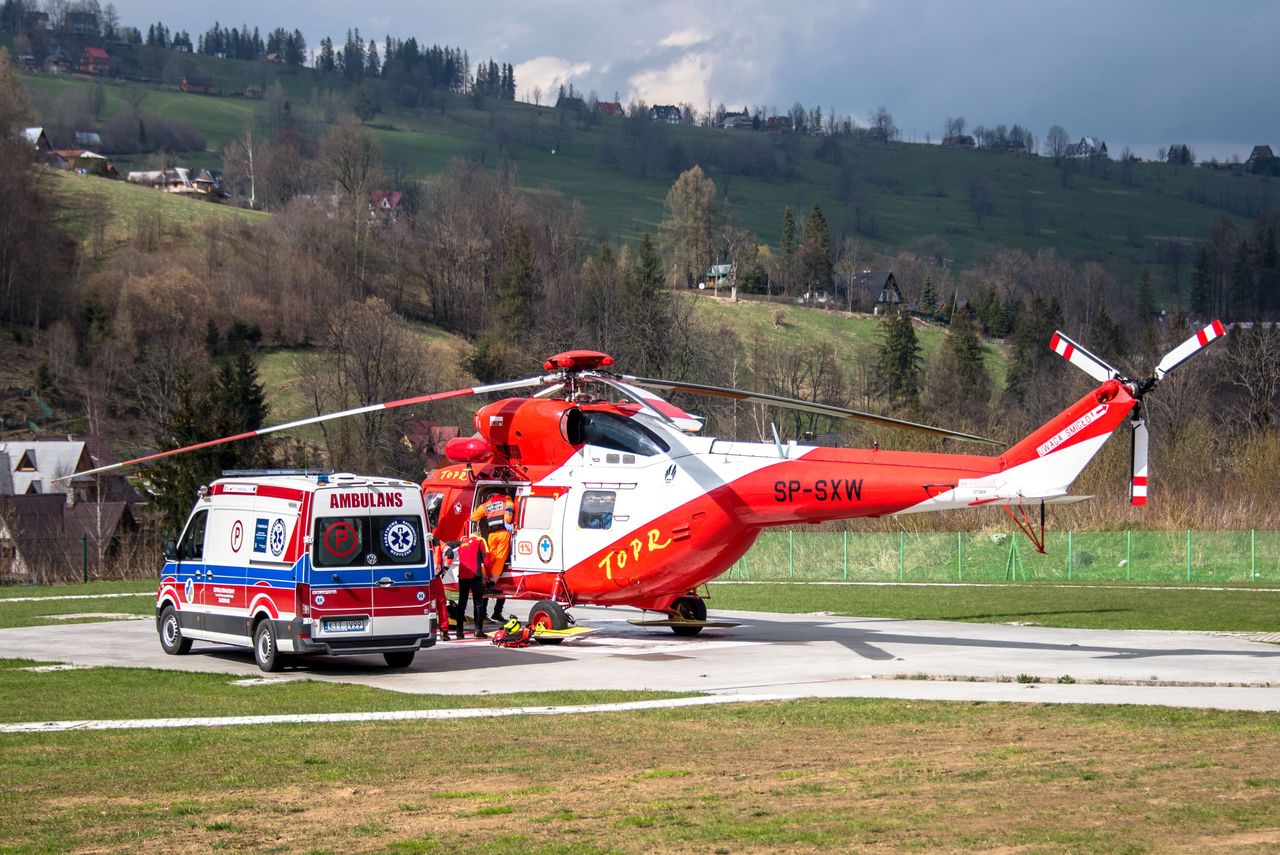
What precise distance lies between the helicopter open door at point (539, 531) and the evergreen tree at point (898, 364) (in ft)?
235

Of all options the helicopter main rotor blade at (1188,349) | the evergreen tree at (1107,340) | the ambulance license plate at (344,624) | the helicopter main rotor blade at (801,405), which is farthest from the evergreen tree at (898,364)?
the ambulance license plate at (344,624)

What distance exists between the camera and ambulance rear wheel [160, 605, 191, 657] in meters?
21.6

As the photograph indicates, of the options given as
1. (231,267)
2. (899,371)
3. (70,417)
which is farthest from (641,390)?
(231,267)

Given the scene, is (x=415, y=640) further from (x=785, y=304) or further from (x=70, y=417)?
(x=785, y=304)

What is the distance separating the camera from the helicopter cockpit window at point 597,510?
74.8ft

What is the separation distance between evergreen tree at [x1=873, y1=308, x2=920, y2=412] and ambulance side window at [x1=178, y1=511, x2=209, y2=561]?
75583 millimetres

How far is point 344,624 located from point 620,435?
19.8 ft

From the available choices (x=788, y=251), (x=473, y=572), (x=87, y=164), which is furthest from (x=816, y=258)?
(x=473, y=572)

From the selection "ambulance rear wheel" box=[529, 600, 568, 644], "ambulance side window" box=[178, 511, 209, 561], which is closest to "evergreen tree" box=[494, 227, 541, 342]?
"ambulance rear wheel" box=[529, 600, 568, 644]

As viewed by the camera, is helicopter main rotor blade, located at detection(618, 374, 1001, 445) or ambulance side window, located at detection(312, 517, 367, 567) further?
helicopter main rotor blade, located at detection(618, 374, 1001, 445)

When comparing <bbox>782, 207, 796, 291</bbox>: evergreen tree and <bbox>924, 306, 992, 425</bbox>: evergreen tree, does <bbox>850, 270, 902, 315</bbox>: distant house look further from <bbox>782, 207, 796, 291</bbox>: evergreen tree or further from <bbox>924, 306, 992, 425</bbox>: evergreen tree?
<bbox>924, 306, 992, 425</bbox>: evergreen tree

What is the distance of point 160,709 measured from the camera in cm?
1590

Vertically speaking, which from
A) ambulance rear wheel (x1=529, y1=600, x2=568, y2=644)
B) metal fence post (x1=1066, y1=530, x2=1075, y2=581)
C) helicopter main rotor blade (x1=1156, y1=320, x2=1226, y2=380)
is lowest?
ambulance rear wheel (x1=529, y1=600, x2=568, y2=644)

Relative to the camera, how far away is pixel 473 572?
76.2ft
